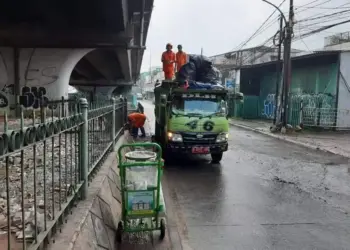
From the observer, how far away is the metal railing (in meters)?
2.45

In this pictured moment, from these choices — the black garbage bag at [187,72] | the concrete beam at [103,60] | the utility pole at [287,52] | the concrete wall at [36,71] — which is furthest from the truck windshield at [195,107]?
the concrete beam at [103,60]

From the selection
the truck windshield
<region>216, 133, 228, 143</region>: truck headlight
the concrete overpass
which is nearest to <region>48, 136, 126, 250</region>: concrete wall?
the truck windshield

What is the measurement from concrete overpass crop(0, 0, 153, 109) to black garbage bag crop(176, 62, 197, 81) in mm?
2884

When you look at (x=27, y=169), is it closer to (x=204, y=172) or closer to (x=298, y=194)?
(x=204, y=172)

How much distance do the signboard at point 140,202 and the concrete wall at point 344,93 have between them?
20.2 metres

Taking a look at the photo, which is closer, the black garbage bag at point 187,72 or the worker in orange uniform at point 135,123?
the black garbage bag at point 187,72

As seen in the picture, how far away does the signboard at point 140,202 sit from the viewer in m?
4.62

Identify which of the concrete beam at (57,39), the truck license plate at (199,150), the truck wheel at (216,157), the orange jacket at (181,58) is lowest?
the truck wheel at (216,157)

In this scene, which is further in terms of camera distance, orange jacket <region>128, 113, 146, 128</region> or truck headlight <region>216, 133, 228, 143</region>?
orange jacket <region>128, 113, 146, 128</region>

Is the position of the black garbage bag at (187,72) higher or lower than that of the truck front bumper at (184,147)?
higher

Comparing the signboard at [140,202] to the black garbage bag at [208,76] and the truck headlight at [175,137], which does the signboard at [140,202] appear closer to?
the truck headlight at [175,137]

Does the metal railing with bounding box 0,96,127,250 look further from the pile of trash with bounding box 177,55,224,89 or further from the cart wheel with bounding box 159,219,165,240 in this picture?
the pile of trash with bounding box 177,55,224,89

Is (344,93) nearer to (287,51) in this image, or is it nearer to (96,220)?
(287,51)

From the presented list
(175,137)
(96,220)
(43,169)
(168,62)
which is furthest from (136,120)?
(43,169)
